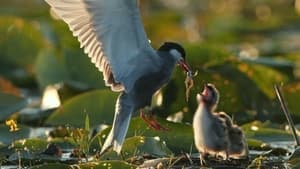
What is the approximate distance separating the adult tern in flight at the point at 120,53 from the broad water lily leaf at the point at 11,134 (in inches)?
35.2

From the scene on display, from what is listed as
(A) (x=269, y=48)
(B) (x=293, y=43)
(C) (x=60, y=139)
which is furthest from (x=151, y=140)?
(B) (x=293, y=43)

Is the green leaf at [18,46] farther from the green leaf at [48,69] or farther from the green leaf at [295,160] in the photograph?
the green leaf at [295,160]

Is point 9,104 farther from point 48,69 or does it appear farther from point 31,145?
point 48,69

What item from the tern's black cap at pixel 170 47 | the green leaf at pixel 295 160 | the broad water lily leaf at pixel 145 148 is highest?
the tern's black cap at pixel 170 47

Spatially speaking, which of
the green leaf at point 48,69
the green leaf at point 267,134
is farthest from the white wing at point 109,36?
the green leaf at point 48,69

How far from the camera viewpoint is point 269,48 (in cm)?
1108

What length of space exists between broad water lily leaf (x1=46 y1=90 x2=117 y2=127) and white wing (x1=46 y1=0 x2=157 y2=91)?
110 centimetres

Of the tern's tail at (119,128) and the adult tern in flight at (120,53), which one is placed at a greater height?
the adult tern in flight at (120,53)

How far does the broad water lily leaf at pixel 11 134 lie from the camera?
600 centimetres

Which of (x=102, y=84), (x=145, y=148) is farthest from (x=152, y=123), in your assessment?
(x=102, y=84)

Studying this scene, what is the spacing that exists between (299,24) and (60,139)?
8.53 metres

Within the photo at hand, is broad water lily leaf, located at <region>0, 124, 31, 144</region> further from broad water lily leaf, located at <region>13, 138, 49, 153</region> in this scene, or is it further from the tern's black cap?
the tern's black cap

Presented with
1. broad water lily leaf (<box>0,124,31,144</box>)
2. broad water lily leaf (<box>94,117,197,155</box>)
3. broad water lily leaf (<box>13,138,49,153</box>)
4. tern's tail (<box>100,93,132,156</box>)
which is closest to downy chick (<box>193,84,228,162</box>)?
broad water lily leaf (<box>94,117,197,155</box>)

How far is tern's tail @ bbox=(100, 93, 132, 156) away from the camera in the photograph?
5195 millimetres
